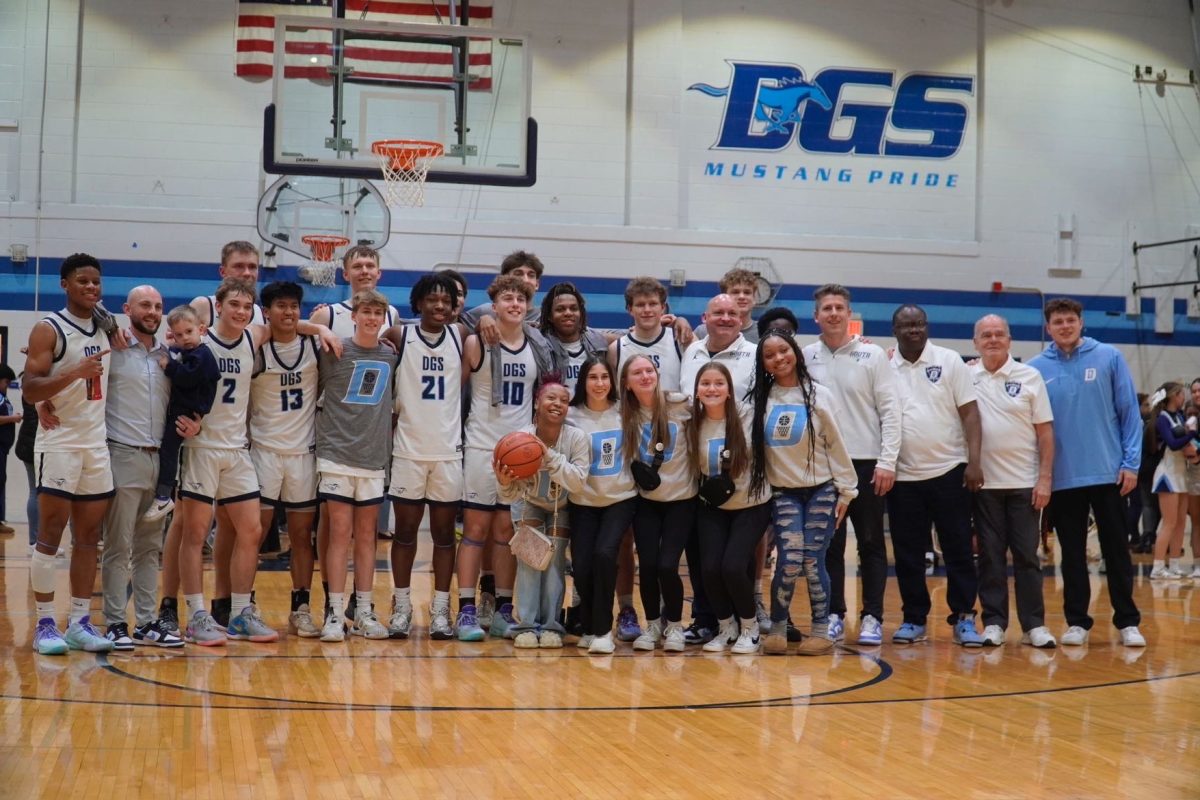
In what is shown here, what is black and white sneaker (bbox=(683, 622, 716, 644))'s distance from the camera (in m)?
6.19

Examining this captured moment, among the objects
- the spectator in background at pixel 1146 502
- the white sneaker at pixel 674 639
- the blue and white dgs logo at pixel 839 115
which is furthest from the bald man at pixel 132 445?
the blue and white dgs logo at pixel 839 115

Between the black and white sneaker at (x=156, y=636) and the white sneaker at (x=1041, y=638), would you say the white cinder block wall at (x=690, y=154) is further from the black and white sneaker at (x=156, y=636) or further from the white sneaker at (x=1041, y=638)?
the white sneaker at (x=1041, y=638)

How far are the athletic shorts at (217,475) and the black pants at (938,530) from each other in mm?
3340

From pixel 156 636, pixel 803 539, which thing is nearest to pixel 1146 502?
pixel 803 539

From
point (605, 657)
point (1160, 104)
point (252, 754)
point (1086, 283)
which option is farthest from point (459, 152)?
point (1160, 104)

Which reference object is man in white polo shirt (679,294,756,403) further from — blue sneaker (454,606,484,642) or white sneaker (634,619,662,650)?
blue sneaker (454,606,484,642)

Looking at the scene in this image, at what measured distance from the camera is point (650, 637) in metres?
5.99

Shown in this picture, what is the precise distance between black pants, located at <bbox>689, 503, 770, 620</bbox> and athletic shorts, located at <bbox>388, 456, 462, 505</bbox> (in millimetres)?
1277

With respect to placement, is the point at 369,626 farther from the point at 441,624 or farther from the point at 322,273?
the point at 322,273

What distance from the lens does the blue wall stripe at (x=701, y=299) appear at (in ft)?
45.2

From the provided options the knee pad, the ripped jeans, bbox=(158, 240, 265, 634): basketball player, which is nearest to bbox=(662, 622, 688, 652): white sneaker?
the ripped jeans

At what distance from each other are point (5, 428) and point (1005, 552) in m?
10.6

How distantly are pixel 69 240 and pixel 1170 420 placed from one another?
38.7 ft

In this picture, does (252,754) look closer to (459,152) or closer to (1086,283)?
(459,152)
